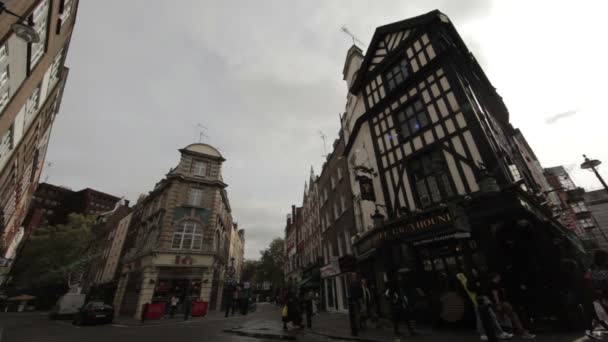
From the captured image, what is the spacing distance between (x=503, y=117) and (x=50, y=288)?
59.1 meters

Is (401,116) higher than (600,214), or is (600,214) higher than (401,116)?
(600,214)

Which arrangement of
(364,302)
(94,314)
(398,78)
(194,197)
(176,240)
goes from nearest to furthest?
(364,302) < (398,78) < (94,314) < (176,240) < (194,197)

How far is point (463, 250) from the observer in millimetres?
8484

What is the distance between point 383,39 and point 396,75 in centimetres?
336

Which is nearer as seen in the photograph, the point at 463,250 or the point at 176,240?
the point at 463,250

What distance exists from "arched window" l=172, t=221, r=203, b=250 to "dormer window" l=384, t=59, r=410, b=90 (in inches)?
767

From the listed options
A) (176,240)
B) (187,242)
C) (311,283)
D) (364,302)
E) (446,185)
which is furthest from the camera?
(311,283)

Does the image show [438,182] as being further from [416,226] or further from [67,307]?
[67,307]

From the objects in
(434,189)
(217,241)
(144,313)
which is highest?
(217,241)

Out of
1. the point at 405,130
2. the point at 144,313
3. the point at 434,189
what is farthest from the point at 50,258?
the point at 434,189

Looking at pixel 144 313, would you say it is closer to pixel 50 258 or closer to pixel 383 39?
pixel 383 39

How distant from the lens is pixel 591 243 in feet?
97.2

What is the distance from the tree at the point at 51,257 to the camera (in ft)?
94.5

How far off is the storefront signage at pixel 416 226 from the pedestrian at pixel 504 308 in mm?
2184
